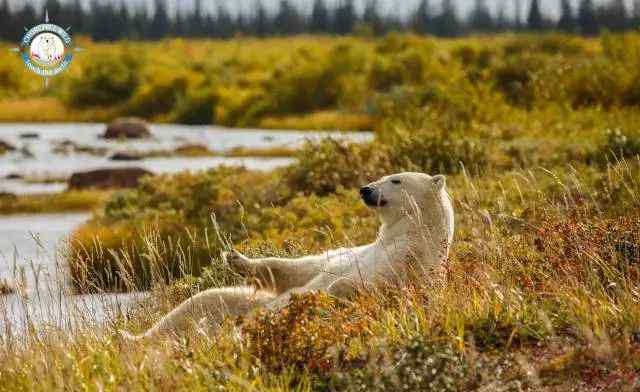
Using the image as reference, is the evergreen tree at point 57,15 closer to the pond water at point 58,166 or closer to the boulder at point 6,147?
the pond water at point 58,166

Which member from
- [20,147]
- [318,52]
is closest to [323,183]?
[20,147]

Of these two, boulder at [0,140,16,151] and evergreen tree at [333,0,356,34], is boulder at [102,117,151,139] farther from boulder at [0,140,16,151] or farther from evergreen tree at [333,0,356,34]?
evergreen tree at [333,0,356,34]

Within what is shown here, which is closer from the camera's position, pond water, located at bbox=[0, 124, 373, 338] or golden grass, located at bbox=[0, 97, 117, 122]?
pond water, located at bbox=[0, 124, 373, 338]

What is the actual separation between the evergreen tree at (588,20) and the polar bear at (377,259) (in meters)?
83.9

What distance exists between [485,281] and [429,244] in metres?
0.60

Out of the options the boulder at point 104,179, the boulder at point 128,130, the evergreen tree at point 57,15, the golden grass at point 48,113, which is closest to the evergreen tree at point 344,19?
the evergreen tree at point 57,15

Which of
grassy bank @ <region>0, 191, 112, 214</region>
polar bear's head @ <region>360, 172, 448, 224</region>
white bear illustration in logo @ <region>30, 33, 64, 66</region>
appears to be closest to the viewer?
polar bear's head @ <region>360, 172, 448, 224</region>

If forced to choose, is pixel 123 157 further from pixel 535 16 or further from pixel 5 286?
pixel 535 16

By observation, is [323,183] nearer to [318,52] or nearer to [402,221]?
[402,221]

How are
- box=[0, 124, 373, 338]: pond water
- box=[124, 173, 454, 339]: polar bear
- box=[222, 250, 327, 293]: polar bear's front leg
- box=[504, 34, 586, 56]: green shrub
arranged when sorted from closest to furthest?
1. box=[124, 173, 454, 339]: polar bear
2. box=[222, 250, 327, 293]: polar bear's front leg
3. box=[0, 124, 373, 338]: pond water
4. box=[504, 34, 586, 56]: green shrub

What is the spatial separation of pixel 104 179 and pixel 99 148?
48.3ft

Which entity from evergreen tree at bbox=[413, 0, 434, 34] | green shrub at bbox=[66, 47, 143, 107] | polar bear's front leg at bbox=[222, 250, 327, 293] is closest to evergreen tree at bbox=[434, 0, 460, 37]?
evergreen tree at bbox=[413, 0, 434, 34]

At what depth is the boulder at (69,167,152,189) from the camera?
86.7 feet

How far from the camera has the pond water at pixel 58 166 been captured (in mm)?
10531
